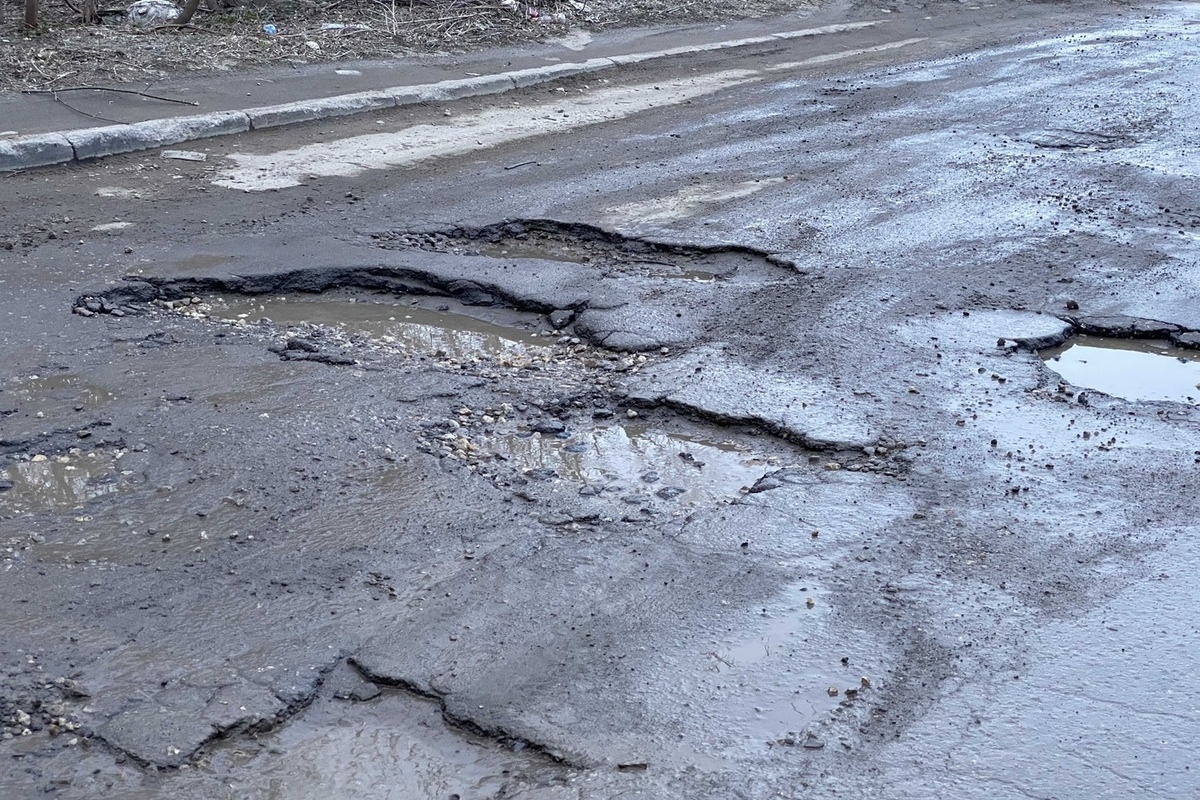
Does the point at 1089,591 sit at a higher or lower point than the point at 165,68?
lower

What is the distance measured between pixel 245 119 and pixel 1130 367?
6.75m

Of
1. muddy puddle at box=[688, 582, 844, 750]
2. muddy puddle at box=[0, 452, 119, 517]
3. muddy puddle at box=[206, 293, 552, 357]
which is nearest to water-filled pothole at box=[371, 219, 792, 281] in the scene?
muddy puddle at box=[206, 293, 552, 357]

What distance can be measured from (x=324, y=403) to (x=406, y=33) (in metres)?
Answer: 8.64

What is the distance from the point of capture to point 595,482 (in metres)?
4.34

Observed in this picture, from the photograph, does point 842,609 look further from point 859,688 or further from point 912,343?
point 912,343

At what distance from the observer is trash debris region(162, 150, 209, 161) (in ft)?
27.5

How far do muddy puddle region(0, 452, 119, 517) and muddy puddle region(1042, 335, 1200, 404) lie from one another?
157 inches

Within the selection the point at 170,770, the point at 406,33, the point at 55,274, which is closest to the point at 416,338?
the point at 55,274

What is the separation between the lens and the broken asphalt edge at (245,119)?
8055mm

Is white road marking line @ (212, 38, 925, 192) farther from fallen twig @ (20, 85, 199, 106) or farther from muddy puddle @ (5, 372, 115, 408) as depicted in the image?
muddy puddle @ (5, 372, 115, 408)

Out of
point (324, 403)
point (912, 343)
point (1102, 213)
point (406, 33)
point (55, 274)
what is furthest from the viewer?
point (406, 33)

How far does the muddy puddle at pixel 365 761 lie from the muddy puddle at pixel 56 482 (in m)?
1.48

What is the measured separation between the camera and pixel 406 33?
1248cm

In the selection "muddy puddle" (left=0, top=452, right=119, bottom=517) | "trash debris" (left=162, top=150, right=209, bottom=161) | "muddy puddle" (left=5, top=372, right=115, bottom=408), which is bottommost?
"muddy puddle" (left=0, top=452, right=119, bottom=517)
